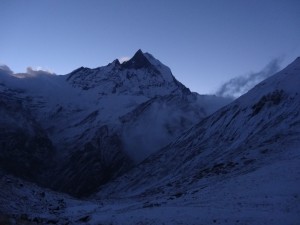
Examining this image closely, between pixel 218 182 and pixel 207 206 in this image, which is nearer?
pixel 207 206

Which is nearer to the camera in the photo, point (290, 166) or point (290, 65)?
point (290, 166)

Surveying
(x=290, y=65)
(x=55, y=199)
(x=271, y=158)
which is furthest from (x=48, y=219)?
(x=290, y=65)

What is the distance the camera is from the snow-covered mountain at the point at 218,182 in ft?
123

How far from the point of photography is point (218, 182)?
59.6 m

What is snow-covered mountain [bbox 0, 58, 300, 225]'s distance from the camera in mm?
37438

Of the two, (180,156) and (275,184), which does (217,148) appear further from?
(275,184)

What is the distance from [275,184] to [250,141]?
58375 millimetres

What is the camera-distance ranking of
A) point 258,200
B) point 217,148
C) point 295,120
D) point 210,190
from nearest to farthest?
1. point 258,200
2. point 210,190
3. point 295,120
4. point 217,148

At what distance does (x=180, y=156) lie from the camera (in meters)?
137

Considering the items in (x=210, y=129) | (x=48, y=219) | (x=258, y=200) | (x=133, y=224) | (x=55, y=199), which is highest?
(x=210, y=129)

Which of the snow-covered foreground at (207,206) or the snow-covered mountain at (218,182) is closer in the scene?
the snow-covered foreground at (207,206)

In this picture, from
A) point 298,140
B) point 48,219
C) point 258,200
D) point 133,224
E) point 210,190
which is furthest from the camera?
point 298,140

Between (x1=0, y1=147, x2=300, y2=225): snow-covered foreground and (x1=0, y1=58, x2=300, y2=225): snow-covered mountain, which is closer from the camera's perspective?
(x1=0, y1=147, x2=300, y2=225): snow-covered foreground

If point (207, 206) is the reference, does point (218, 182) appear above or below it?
above
